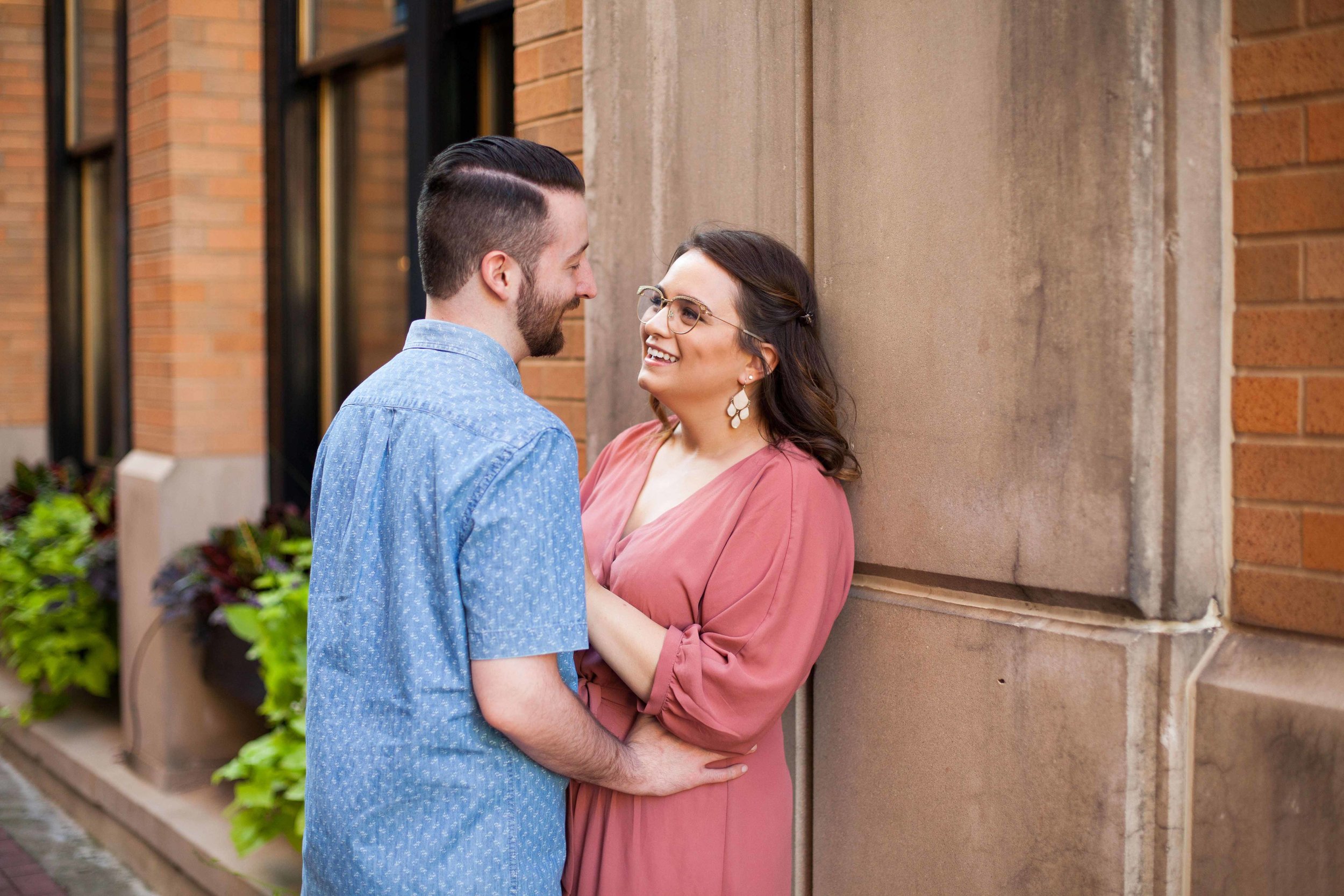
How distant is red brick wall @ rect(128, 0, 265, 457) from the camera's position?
5355mm

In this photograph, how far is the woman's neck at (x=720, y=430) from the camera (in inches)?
91.0

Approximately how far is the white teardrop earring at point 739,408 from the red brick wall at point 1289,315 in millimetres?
840

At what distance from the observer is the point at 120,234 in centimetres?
593

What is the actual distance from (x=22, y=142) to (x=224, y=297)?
4001mm

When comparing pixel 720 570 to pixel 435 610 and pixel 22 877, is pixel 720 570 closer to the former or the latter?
pixel 435 610

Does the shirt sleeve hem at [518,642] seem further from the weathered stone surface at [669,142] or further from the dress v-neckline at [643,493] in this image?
the weathered stone surface at [669,142]

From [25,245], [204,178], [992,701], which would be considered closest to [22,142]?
[25,245]

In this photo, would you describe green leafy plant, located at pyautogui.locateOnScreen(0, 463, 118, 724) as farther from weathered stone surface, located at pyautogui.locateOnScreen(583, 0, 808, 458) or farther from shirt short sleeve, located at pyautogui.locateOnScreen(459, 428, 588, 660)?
shirt short sleeve, located at pyautogui.locateOnScreen(459, 428, 588, 660)

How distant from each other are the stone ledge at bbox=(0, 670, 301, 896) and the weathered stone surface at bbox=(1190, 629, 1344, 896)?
3303 mm

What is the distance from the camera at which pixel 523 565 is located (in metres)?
1.81

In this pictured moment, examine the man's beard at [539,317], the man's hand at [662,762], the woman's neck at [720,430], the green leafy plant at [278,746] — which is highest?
the man's beard at [539,317]

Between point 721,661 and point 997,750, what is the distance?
54cm

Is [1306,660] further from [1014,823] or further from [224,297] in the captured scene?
[224,297]

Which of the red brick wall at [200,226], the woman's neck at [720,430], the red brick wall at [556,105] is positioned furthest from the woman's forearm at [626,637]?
the red brick wall at [200,226]
